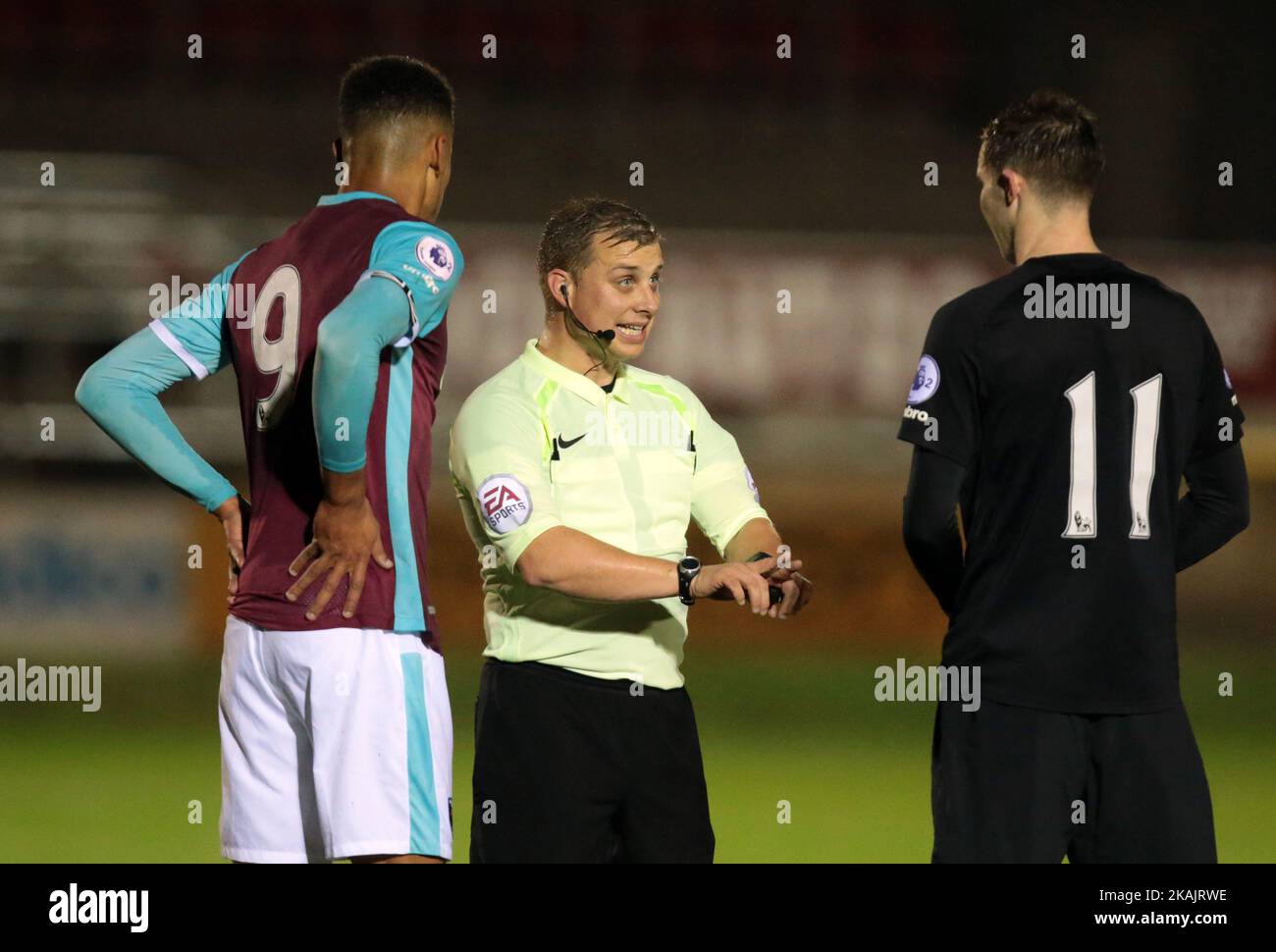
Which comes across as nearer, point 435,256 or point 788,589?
point 435,256

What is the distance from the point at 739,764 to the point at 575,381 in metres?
4.19

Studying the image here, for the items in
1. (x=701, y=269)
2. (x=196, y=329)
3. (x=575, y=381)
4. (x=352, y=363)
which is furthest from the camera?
(x=701, y=269)

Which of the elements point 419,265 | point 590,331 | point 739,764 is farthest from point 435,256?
point 739,764

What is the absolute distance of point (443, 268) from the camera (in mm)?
2523

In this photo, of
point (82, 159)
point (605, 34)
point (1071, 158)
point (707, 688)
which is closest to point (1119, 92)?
point (605, 34)

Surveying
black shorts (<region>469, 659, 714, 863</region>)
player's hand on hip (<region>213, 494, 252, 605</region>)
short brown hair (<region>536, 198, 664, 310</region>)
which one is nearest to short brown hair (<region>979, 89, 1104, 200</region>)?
short brown hair (<region>536, 198, 664, 310</region>)

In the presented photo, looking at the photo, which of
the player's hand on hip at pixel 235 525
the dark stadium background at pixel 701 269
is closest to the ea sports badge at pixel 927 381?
the player's hand on hip at pixel 235 525

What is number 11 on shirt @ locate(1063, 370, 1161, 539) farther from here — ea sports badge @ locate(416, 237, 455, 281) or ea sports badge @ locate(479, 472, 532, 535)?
ea sports badge @ locate(416, 237, 455, 281)

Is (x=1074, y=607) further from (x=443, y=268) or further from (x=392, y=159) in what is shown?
(x=392, y=159)

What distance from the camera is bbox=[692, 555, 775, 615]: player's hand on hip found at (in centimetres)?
260

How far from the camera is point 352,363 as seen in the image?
2.36 m

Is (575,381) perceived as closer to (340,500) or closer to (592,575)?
(592,575)

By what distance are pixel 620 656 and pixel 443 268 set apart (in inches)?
31.2

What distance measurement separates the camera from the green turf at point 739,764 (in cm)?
526
